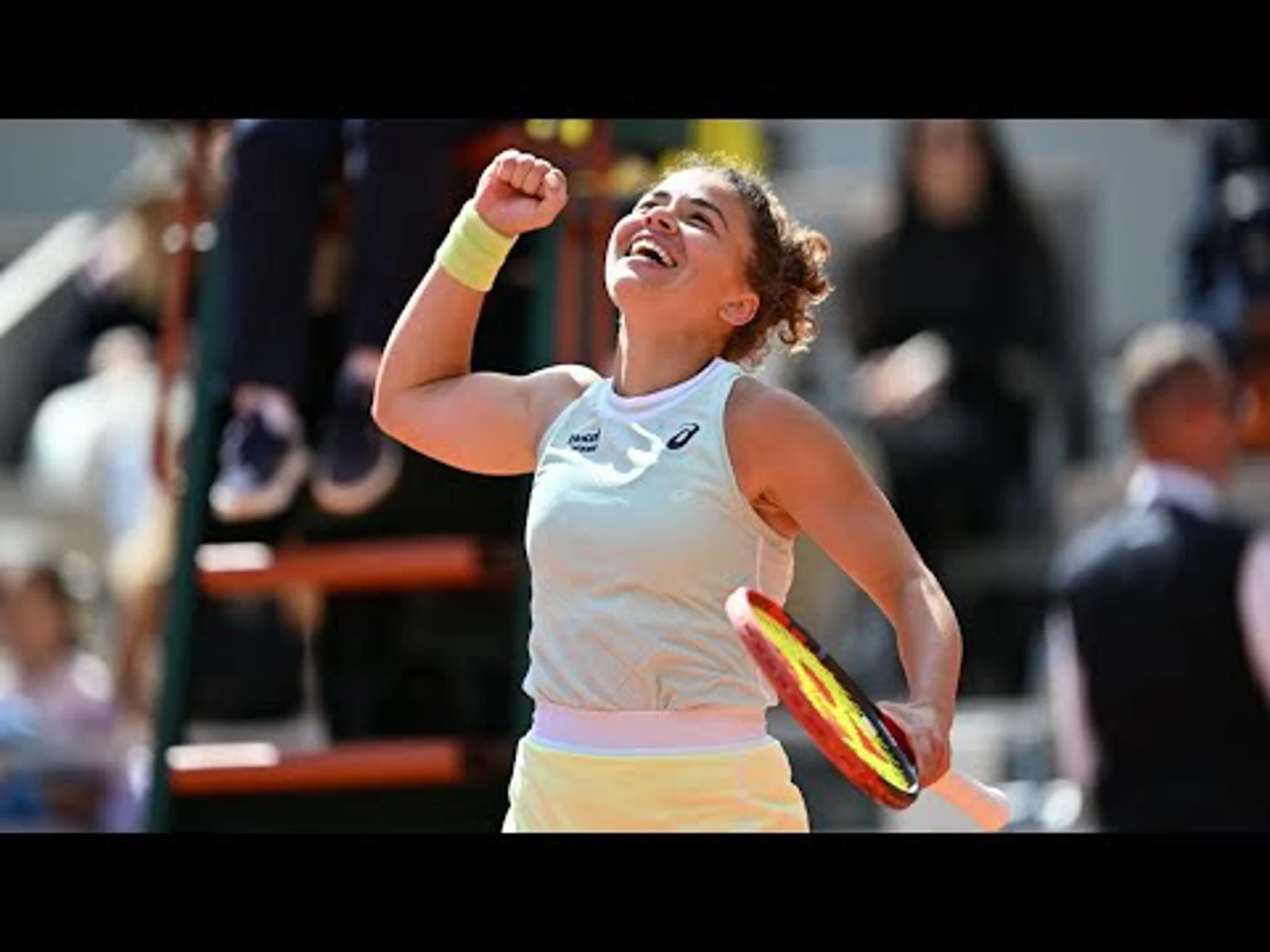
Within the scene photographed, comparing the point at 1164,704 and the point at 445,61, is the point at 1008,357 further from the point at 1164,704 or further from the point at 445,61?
the point at 445,61

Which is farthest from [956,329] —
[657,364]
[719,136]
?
[657,364]

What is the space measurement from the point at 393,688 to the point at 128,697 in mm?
2149

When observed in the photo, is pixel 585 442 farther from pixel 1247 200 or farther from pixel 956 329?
pixel 1247 200

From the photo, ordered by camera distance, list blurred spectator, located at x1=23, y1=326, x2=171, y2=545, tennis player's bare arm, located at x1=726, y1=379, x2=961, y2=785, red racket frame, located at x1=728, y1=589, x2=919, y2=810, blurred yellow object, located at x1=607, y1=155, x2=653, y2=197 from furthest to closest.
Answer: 1. blurred spectator, located at x1=23, y1=326, x2=171, y2=545
2. blurred yellow object, located at x1=607, y1=155, x2=653, y2=197
3. tennis player's bare arm, located at x1=726, y1=379, x2=961, y2=785
4. red racket frame, located at x1=728, y1=589, x2=919, y2=810

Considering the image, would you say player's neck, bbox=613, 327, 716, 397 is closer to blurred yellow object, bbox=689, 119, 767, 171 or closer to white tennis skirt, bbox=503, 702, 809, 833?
white tennis skirt, bbox=503, 702, 809, 833

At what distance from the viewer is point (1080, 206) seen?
34.1 ft

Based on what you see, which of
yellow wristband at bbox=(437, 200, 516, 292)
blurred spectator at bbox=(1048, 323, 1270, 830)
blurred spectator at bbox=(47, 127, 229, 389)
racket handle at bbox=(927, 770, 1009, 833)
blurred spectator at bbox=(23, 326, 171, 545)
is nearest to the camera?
racket handle at bbox=(927, 770, 1009, 833)

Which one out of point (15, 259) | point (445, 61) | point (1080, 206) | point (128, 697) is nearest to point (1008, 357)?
point (1080, 206)

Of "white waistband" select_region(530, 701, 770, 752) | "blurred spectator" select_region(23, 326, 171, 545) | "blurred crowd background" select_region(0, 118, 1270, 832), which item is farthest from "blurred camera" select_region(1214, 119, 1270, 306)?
"white waistband" select_region(530, 701, 770, 752)

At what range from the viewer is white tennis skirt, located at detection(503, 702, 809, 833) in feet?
13.7

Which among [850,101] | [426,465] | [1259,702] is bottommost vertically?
[1259,702]

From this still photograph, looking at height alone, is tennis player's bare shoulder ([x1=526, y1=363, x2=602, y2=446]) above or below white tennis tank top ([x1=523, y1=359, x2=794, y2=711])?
above

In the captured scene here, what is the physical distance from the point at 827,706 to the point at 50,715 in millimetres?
5198

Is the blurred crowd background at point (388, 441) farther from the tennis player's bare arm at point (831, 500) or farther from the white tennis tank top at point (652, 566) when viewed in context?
the tennis player's bare arm at point (831, 500)
